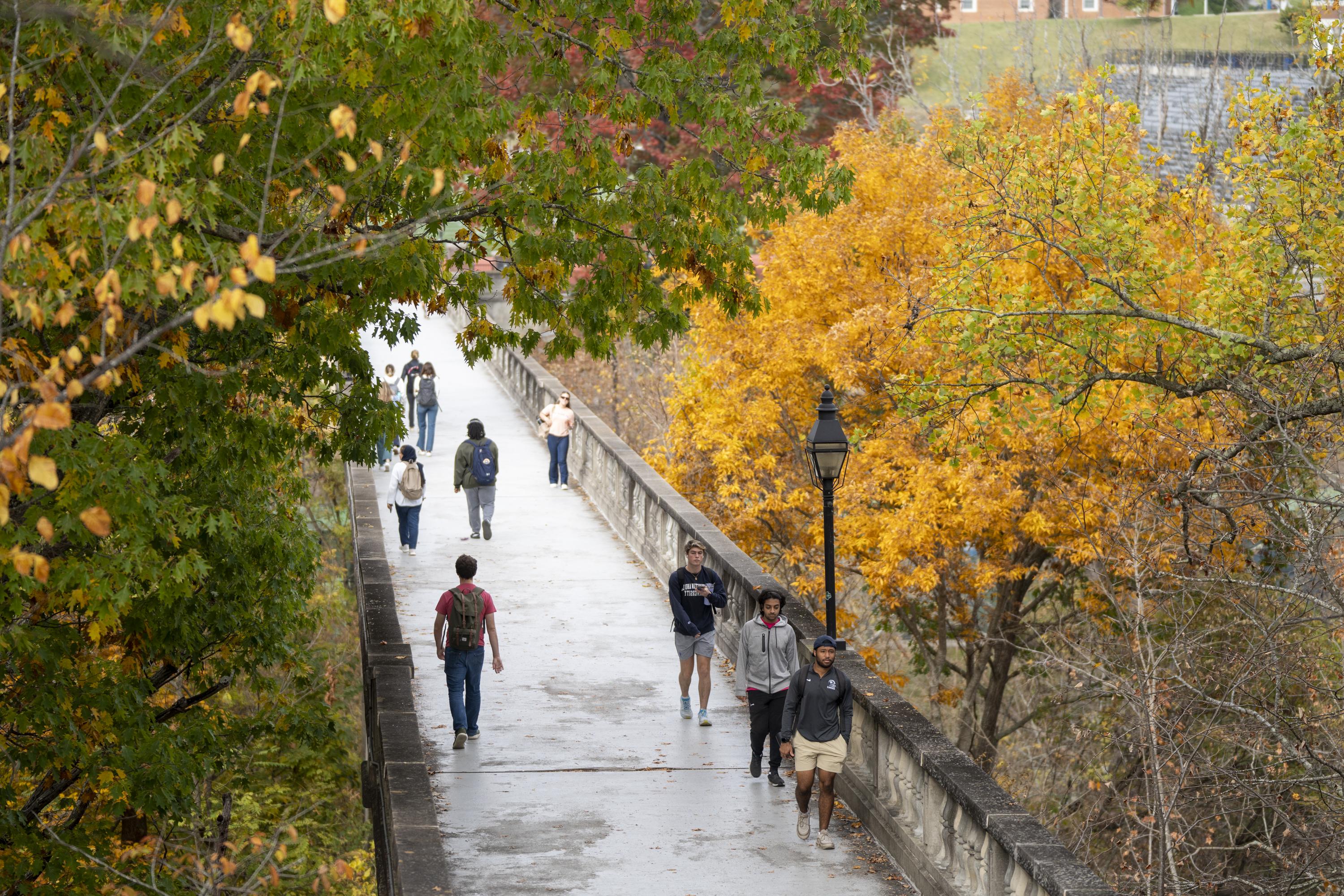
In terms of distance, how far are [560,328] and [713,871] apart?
4334 millimetres

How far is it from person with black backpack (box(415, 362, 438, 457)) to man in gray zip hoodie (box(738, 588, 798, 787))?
16.0m

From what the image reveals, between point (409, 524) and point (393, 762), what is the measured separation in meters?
8.85

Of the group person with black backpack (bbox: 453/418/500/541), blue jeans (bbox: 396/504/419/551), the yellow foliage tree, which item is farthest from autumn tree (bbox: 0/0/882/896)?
the yellow foliage tree

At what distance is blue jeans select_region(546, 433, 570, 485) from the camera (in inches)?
932

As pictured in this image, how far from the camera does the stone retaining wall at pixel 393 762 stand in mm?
8766

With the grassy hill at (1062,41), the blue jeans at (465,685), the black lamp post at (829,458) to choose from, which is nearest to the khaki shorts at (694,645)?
the black lamp post at (829,458)

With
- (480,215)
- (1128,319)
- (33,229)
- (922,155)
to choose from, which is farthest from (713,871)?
(922,155)

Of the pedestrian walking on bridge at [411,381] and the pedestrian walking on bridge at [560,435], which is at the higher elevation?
the pedestrian walking on bridge at [411,381]

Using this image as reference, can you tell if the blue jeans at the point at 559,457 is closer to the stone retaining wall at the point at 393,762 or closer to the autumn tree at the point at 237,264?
the stone retaining wall at the point at 393,762

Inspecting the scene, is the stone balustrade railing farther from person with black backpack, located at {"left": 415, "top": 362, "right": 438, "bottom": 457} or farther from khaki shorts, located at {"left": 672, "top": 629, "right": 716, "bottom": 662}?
person with black backpack, located at {"left": 415, "top": 362, "right": 438, "bottom": 457}

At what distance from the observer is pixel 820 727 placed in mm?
10164

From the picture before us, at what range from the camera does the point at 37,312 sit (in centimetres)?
586

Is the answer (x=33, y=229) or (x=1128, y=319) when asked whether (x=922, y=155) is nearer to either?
(x=1128, y=319)

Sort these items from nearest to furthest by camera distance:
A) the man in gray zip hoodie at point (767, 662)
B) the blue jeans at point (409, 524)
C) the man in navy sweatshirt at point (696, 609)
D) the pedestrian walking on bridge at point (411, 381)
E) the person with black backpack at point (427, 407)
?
the man in gray zip hoodie at point (767, 662) → the man in navy sweatshirt at point (696, 609) → the blue jeans at point (409, 524) → the person with black backpack at point (427, 407) → the pedestrian walking on bridge at point (411, 381)
